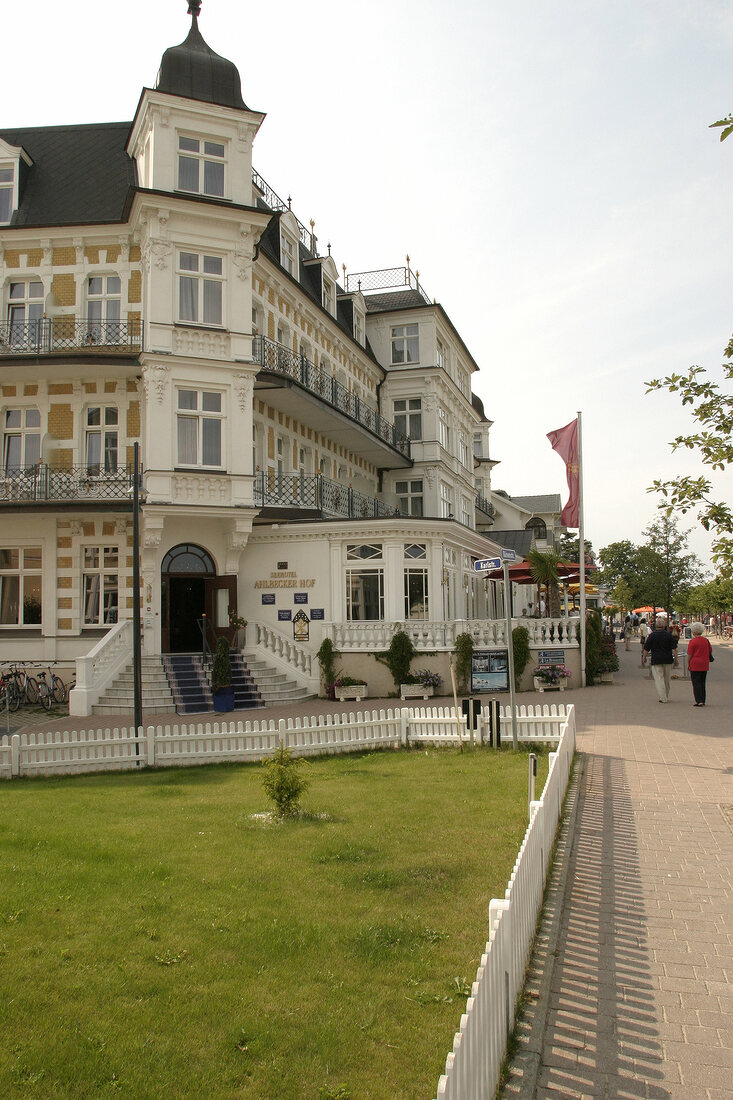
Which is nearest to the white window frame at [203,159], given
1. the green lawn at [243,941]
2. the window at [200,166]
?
the window at [200,166]

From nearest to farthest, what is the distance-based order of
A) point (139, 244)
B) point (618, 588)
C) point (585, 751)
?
point (585, 751) < point (139, 244) < point (618, 588)

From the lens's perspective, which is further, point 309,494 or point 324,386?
point 324,386

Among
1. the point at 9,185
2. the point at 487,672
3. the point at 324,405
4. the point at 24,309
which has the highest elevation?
the point at 9,185

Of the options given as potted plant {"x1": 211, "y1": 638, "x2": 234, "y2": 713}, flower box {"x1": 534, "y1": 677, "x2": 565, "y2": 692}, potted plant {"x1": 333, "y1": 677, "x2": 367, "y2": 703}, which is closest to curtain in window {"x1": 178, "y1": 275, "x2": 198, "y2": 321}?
potted plant {"x1": 211, "y1": 638, "x2": 234, "y2": 713}

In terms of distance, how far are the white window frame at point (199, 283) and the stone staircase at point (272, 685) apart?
858 cm

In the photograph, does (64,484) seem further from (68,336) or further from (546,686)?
(546,686)

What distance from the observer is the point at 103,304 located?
853 inches

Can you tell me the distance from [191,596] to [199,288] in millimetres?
7988

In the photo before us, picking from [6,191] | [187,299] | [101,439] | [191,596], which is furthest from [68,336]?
[191,596]

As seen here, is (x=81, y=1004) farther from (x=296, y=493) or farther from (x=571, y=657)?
(x=296, y=493)

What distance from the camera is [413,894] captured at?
6.26m

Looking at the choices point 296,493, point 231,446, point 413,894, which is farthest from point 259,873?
point 296,493

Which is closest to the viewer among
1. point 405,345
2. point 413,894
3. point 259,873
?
point 413,894

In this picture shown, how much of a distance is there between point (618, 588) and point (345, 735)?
6394 cm
